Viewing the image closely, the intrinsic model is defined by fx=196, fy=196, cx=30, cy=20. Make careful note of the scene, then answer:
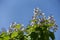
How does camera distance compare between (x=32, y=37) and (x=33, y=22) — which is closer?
(x=32, y=37)

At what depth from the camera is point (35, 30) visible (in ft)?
14.2

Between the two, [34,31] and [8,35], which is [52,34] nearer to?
[34,31]

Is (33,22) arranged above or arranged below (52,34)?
above

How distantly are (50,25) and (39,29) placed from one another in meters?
0.27

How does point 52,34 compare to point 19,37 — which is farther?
point 19,37

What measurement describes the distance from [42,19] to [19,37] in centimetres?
68

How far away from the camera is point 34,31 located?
428 cm

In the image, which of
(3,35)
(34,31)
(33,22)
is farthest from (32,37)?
(3,35)

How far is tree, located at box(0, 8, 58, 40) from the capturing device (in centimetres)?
414

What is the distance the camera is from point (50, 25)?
171 inches

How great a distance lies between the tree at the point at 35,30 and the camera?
4.14 meters

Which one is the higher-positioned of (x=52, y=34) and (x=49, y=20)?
(x=49, y=20)

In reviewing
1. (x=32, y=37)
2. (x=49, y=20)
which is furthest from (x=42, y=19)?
(x=32, y=37)

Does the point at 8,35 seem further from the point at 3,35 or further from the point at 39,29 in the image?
the point at 39,29
